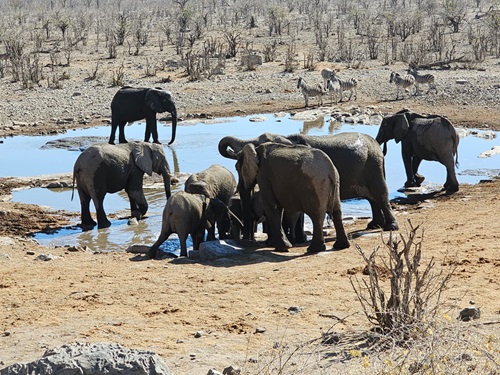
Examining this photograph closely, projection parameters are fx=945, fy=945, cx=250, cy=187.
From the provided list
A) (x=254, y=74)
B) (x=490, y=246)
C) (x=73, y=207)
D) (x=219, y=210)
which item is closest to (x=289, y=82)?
(x=254, y=74)

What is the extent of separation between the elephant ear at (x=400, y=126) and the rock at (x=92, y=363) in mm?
10775

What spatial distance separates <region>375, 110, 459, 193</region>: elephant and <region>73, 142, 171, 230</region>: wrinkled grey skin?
4.00 metres

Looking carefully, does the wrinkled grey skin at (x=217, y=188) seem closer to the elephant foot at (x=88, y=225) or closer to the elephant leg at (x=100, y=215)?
the elephant leg at (x=100, y=215)

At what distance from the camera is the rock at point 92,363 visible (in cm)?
529

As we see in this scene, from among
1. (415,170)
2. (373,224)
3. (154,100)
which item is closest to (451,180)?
(415,170)

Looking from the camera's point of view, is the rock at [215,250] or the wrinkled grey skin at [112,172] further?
the wrinkled grey skin at [112,172]

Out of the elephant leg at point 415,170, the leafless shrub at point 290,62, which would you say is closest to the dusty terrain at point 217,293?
the elephant leg at point 415,170

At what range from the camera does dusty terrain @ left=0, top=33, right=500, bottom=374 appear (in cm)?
703

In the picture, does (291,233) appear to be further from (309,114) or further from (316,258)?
(309,114)

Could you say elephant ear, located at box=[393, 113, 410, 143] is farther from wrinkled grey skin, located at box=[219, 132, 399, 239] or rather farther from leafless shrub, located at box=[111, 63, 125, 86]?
Result: leafless shrub, located at box=[111, 63, 125, 86]

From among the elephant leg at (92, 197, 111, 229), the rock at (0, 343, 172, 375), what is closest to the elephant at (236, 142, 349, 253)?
the elephant leg at (92, 197, 111, 229)

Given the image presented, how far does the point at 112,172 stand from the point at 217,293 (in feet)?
19.1

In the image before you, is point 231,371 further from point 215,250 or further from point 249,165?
point 249,165

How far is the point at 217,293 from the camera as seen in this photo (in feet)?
27.9
